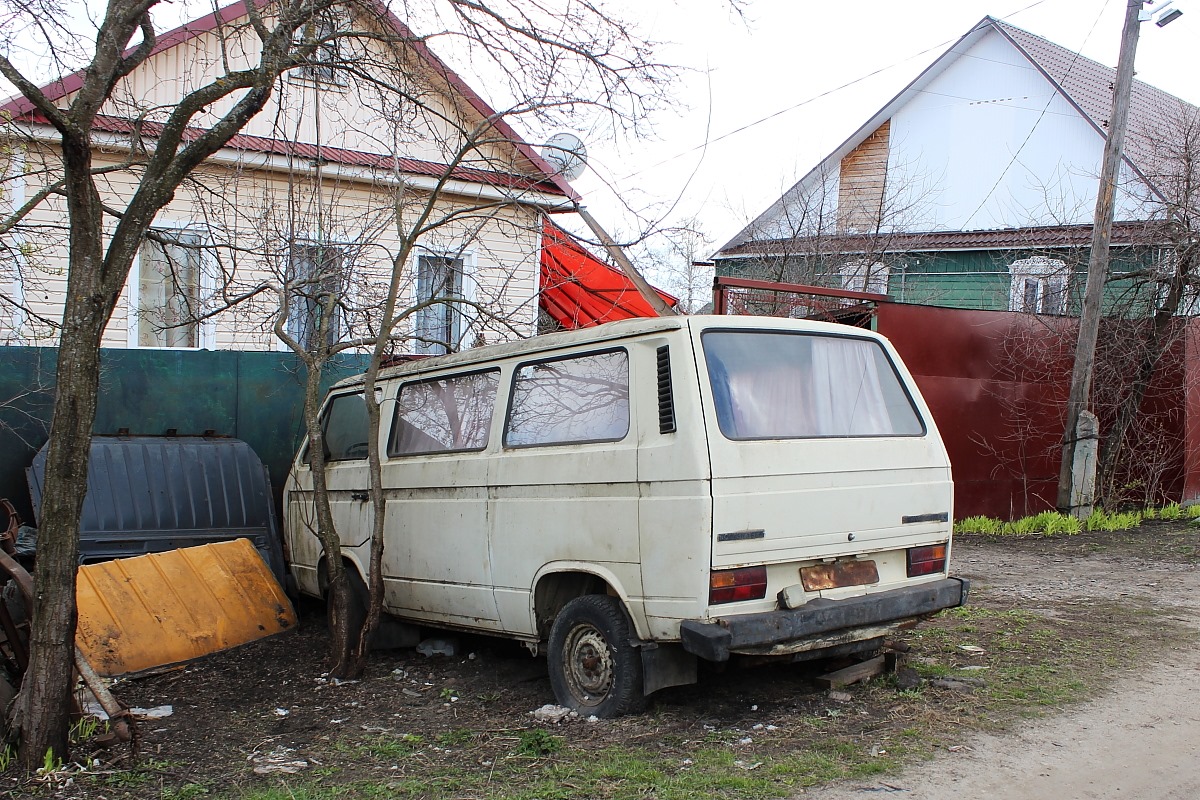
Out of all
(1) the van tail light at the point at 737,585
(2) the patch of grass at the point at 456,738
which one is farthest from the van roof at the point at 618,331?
(2) the patch of grass at the point at 456,738

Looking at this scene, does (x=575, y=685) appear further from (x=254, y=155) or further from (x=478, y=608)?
(x=254, y=155)

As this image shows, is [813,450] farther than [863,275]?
No

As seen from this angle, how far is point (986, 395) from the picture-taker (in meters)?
10.6

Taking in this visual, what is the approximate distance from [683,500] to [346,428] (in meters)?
3.40

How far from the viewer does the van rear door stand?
14.3ft

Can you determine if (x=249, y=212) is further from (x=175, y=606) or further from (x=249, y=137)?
(x=175, y=606)

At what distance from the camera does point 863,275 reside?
18.3 meters

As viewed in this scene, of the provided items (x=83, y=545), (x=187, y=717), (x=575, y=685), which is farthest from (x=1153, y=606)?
(x=83, y=545)

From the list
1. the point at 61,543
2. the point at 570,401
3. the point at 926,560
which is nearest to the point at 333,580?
the point at 61,543

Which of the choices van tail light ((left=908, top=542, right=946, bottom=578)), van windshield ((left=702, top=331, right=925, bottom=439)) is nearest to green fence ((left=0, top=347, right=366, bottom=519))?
van windshield ((left=702, top=331, right=925, bottom=439))

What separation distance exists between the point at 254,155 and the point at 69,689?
310 inches

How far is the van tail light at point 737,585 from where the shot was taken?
4223 millimetres

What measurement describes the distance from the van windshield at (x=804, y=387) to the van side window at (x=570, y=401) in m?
0.50

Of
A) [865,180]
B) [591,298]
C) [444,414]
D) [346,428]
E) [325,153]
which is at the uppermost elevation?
[865,180]
